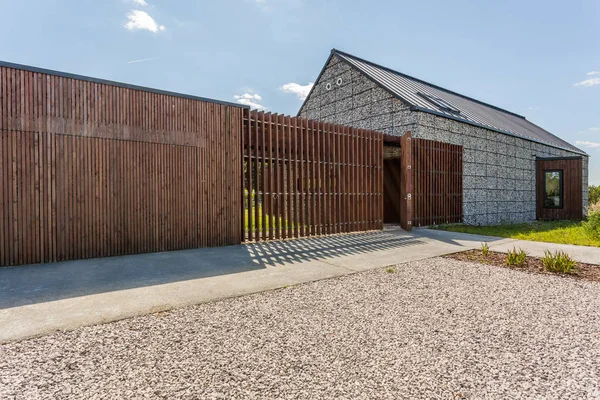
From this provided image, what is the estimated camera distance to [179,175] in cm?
653

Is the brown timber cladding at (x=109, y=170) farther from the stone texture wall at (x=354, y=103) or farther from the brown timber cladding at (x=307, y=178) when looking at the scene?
the stone texture wall at (x=354, y=103)

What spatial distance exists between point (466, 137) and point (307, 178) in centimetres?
826

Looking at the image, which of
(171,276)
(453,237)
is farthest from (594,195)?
(171,276)

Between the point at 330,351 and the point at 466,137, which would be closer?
the point at 330,351

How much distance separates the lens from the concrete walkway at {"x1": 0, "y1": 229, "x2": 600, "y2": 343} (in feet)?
10.3

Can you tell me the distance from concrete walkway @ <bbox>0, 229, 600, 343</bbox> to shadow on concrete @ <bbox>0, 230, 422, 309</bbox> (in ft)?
0.04

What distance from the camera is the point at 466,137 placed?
41.6 feet

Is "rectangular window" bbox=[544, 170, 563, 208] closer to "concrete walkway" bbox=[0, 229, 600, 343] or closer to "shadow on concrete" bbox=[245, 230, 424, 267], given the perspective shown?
"concrete walkway" bbox=[0, 229, 600, 343]

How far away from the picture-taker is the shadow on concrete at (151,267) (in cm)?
384

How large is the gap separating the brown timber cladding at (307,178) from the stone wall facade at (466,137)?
8.90 feet

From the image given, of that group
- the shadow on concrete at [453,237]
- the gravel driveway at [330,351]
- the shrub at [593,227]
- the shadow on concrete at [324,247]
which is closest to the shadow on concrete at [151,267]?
the shadow on concrete at [324,247]

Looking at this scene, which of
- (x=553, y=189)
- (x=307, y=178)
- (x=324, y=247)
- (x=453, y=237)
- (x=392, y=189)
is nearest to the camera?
(x=324, y=247)

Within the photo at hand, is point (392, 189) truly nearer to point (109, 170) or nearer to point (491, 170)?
point (491, 170)

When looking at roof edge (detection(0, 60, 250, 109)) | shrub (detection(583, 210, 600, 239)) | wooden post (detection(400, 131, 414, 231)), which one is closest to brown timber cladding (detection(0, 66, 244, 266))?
roof edge (detection(0, 60, 250, 109))
